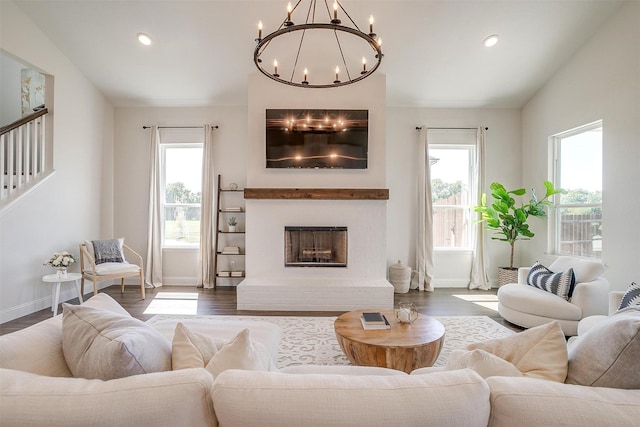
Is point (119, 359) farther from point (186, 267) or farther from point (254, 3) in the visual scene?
point (186, 267)

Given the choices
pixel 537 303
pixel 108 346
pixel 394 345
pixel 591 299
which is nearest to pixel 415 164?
pixel 537 303

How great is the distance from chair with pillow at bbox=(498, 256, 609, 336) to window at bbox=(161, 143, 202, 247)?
471 centimetres

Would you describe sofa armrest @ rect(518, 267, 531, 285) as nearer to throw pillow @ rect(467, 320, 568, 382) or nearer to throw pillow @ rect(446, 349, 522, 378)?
throw pillow @ rect(467, 320, 568, 382)

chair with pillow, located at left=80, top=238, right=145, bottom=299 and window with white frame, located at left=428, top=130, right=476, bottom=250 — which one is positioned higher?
window with white frame, located at left=428, top=130, right=476, bottom=250

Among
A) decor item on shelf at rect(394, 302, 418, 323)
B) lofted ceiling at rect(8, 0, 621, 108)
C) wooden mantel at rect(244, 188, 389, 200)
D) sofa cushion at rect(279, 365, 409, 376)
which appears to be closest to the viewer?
sofa cushion at rect(279, 365, 409, 376)

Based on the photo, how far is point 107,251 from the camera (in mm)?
4453

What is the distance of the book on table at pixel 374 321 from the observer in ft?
8.06

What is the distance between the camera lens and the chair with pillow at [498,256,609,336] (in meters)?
3.05

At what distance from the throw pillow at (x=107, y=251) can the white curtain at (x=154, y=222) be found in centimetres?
56

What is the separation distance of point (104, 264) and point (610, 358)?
512cm

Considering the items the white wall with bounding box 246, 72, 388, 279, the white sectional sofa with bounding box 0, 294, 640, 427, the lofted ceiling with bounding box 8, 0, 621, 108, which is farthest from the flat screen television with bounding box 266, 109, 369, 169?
the white sectional sofa with bounding box 0, 294, 640, 427

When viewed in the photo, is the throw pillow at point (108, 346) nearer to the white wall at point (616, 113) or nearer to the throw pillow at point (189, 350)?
the throw pillow at point (189, 350)

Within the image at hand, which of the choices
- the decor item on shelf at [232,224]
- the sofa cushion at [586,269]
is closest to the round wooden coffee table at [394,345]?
the sofa cushion at [586,269]

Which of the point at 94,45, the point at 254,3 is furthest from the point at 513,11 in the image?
the point at 94,45
